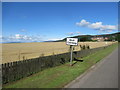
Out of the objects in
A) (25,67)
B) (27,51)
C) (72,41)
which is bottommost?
(27,51)

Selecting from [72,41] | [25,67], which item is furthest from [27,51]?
[25,67]

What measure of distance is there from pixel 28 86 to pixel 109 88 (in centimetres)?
347

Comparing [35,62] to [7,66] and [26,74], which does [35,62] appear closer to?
[26,74]

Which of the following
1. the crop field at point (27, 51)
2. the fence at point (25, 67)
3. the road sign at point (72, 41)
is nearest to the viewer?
the fence at point (25, 67)

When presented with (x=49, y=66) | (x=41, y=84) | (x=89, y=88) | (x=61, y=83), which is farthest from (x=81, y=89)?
(x=49, y=66)

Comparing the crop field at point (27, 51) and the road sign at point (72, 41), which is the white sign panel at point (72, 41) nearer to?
the road sign at point (72, 41)

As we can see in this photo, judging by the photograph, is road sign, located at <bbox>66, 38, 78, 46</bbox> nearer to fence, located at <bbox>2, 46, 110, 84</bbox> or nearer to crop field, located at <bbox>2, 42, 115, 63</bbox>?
fence, located at <bbox>2, 46, 110, 84</bbox>

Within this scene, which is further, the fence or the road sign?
the road sign

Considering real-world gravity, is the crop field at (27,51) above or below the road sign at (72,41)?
below

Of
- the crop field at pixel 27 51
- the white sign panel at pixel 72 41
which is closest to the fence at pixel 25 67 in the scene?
the white sign panel at pixel 72 41

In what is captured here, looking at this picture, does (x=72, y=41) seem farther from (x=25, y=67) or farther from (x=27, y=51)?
(x=27, y=51)

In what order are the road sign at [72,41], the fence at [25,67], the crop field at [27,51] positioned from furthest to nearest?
1. the crop field at [27,51]
2. the road sign at [72,41]
3. the fence at [25,67]

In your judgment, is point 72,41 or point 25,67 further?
point 72,41

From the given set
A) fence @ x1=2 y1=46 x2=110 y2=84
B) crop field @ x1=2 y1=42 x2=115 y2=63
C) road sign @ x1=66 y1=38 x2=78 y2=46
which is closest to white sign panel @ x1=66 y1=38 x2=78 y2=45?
road sign @ x1=66 y1=38 x2=78 y2=46
